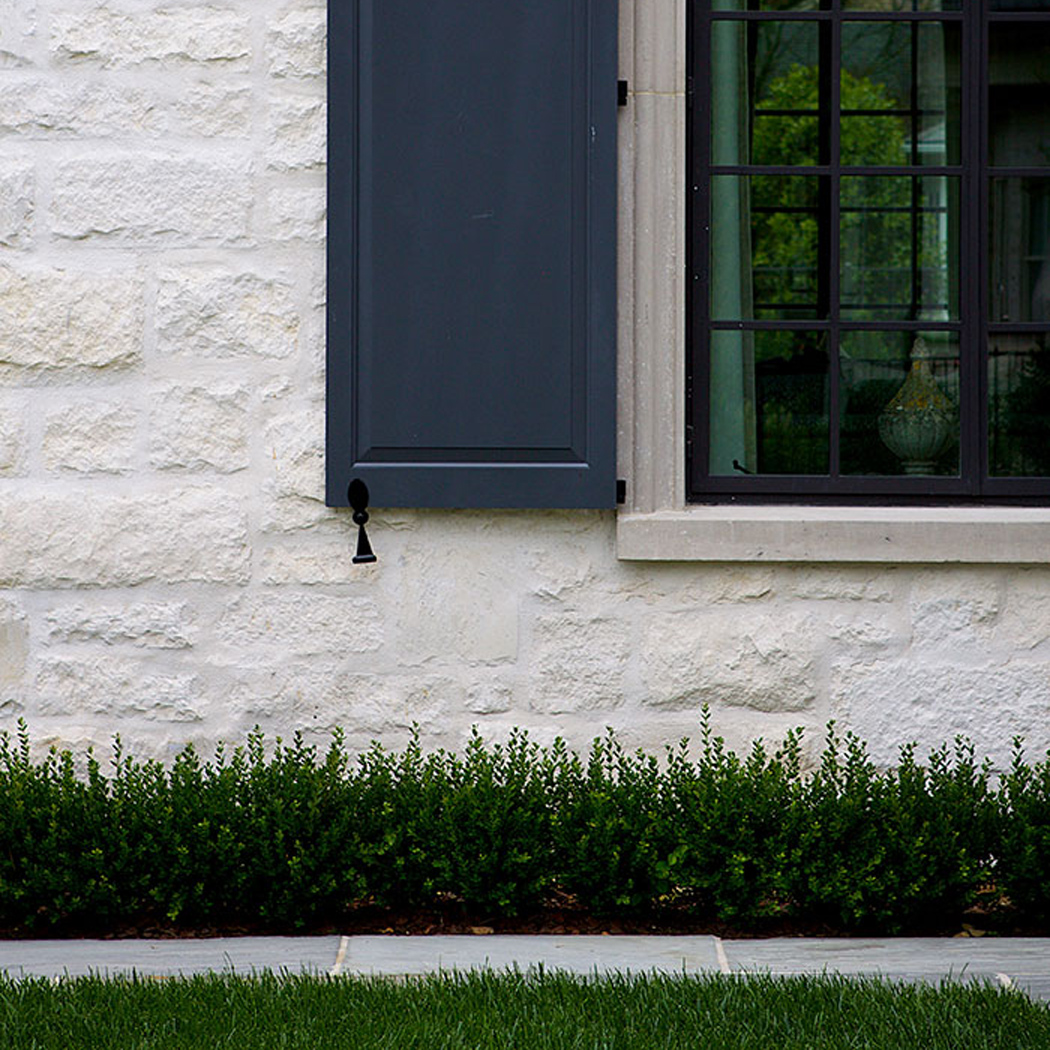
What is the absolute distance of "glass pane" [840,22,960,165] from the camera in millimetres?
4871

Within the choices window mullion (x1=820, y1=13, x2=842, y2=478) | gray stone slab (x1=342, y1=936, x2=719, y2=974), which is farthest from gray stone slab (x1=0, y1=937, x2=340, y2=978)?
window mullion (x1=820, y1=13, x2=842, y2=478)

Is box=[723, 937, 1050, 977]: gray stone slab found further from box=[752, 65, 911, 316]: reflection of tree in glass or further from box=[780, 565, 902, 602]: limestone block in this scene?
box=[752, 65, 911, 316]: reflection of tree in glass

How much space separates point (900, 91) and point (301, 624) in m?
2.39

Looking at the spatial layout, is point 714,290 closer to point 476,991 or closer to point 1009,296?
point 1009,296

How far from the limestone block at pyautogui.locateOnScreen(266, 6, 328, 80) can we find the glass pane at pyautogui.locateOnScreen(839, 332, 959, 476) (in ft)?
5.77

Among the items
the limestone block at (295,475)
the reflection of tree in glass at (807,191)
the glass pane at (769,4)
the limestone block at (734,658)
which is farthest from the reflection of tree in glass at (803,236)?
the limestone block at (295,475)

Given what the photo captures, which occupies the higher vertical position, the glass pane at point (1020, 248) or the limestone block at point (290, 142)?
the limestone block at point (290, 142)

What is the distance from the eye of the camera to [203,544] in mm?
4637

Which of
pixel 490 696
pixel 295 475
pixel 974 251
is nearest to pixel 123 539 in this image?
pixel 295 475

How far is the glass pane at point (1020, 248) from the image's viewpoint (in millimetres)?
4895

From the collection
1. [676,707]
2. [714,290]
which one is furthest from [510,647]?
[714,290]

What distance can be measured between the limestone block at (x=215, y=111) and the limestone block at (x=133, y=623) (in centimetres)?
135

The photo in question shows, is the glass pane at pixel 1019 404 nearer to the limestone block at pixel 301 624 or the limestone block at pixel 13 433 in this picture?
the limestone block at pixel 301 624

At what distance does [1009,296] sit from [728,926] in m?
2.11
